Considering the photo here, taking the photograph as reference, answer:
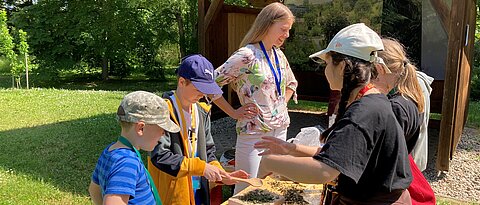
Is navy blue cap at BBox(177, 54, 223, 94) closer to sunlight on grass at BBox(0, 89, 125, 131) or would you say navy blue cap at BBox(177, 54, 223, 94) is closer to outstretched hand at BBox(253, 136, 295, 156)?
outstretched hand at BBox(253, 136, 295, 156)

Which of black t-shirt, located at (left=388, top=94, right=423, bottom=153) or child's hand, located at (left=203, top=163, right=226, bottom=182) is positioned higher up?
black t-shirt, located at (left=388, top=94, right=423, bottom=153)

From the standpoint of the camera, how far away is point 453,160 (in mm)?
6012

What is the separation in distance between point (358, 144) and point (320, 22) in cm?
737

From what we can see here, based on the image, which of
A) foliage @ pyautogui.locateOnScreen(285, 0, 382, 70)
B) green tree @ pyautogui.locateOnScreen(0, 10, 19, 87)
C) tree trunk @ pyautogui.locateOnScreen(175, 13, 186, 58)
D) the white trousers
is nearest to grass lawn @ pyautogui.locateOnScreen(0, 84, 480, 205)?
the white trousers

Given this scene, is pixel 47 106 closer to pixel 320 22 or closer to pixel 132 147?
pixel 320 22

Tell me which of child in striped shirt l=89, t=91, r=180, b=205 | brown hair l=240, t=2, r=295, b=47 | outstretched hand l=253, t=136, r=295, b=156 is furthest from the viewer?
brown hair l=240, t=2, r=295, b=47

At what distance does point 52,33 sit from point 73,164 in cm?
1702

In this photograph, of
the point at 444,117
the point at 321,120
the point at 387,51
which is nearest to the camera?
the point at 387,51

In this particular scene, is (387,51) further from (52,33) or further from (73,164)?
(52,33)

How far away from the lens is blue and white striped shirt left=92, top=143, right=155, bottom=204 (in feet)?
5.29

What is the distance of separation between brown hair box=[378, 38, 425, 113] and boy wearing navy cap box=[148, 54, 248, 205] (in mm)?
958

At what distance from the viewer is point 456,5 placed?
14.8 feet

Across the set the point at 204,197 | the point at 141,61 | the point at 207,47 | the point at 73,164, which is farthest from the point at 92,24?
the point at 204,197

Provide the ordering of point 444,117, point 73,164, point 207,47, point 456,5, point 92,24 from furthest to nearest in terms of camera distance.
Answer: point 92,24 → point 207,47 → point 73,164 → point 444,117 → point 456,5
